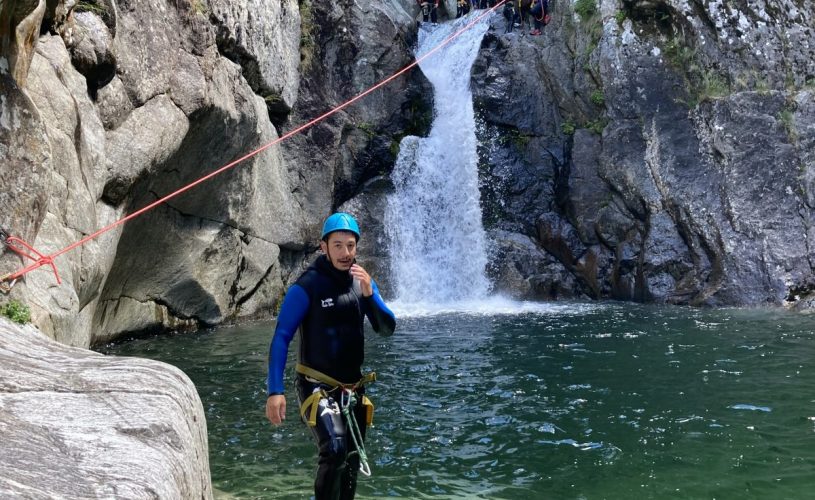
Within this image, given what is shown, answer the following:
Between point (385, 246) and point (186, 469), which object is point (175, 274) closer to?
point (385, 246)

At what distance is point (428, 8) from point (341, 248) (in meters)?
26.0

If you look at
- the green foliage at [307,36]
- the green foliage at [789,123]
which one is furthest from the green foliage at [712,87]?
the green foliage at [307,36]

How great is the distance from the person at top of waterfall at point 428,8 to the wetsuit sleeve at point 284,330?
25694mm

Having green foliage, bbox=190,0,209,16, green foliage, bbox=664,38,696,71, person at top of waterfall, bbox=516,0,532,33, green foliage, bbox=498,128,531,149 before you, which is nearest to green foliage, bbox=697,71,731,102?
green foliage, bbox=664,38,696,71

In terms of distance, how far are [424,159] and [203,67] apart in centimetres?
1018

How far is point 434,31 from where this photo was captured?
26703 mm

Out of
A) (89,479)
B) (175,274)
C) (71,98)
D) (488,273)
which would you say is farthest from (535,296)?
(89,479)

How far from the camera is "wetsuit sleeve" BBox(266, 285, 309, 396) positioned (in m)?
4.55

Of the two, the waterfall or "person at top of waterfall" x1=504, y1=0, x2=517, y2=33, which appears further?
"person at top of waterfall" x1=504, y1=0, x2=517, y2=33

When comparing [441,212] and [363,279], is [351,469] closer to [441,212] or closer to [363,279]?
[363,279]

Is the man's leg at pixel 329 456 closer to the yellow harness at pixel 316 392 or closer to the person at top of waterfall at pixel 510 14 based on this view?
the yellow harness at pixel 316 392

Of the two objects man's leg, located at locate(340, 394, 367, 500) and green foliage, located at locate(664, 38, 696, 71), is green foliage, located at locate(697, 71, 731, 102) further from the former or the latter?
man's leg, located at locate(340, 394, 367, 500)

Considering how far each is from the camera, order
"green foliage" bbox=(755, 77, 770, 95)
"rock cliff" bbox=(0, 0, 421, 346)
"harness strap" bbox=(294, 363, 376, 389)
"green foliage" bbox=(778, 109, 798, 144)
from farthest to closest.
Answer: "green foliage" bbox=(755, 77, 770, 95) < "green foliage" bbox=(778, 109, 798, 144) < "rock cliff" bbox=(0, 0, 421, 346) < "harness strap" bbox=(294, 363, 376, 389)

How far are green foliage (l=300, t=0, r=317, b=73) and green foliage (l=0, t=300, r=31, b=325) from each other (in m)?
16.3
